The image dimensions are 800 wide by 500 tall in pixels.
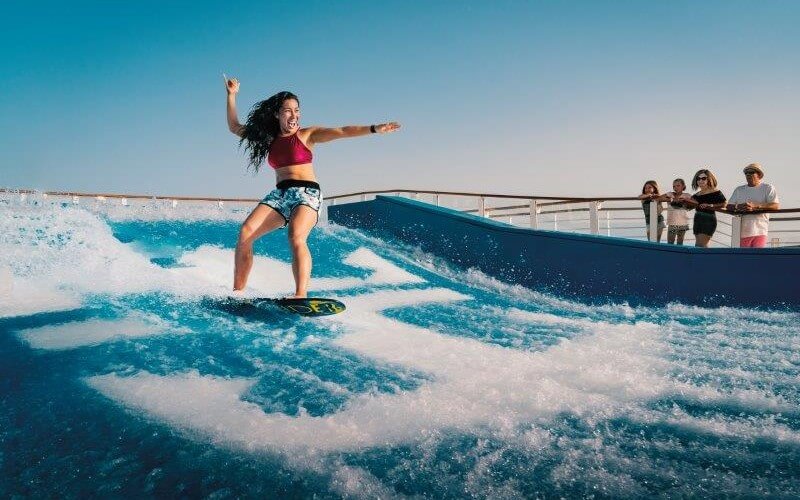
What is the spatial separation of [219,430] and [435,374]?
1223 mm

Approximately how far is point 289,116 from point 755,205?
576 cm

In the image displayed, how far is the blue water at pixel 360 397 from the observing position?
5.35ft

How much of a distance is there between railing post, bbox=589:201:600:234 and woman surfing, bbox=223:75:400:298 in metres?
4.62

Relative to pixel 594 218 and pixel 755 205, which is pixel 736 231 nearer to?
pixel 755 205

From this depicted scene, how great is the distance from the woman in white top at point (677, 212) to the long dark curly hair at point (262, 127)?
5.41 meters

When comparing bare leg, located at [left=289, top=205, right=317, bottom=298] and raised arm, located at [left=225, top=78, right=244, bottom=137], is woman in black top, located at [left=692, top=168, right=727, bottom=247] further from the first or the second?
raised arm, located at [left=225, top=78, right=244, bottom=137]

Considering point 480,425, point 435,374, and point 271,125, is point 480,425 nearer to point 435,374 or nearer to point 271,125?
point 435,374

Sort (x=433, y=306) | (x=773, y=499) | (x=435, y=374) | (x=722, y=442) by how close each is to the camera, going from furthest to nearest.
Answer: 1. (x=433, y=306)
2. (x=435, y=374)
3. (x=722, y=442)
4. (x=773, y=499)

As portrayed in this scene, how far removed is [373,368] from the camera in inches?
111

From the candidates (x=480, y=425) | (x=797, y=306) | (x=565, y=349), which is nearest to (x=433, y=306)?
(x=565, y=349)

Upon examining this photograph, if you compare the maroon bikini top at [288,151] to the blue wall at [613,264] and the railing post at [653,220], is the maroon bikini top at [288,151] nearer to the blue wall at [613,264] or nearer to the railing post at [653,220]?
the blue wall at [613,264]

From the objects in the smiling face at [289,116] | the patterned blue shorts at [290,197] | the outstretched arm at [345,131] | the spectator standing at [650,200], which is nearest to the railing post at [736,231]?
the spectator standing at [650,200]

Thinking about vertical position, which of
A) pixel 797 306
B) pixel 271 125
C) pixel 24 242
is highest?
pixel 271 125

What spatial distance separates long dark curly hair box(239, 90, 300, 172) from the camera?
3.85 m
